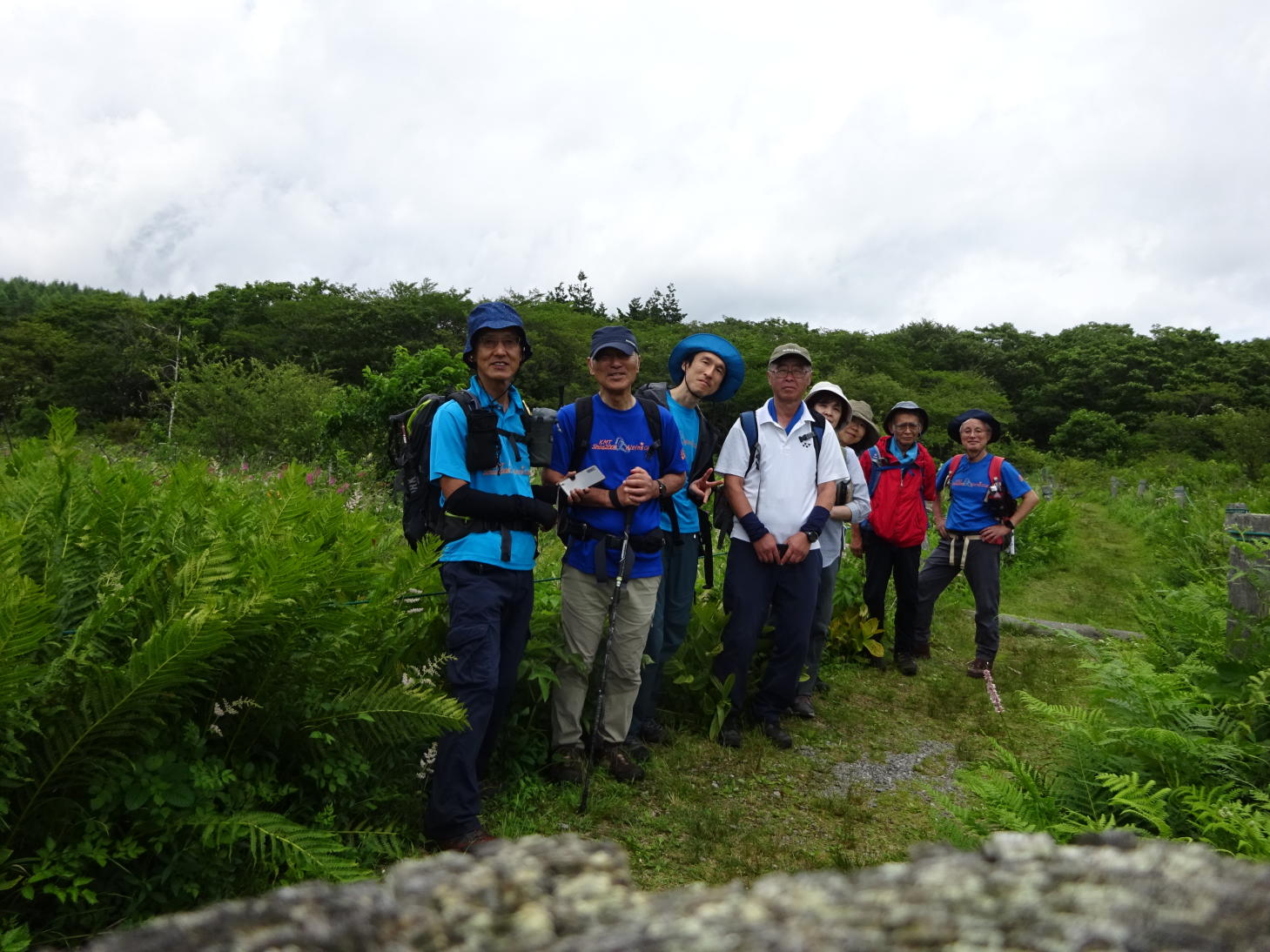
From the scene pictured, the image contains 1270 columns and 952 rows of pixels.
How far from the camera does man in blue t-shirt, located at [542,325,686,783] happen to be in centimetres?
407

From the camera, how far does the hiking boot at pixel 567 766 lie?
13.3 feet

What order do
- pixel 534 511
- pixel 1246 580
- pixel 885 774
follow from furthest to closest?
pixel 885 774
pixel 1246 580
pixel 534 511

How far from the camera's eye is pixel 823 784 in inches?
176

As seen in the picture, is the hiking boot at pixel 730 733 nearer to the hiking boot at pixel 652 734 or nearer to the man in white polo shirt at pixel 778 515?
the man in white polo shirt at pixel 778 515

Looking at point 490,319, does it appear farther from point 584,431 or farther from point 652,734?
point 652,734

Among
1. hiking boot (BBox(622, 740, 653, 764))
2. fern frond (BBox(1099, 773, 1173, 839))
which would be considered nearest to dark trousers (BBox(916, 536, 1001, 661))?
hiking boot (BBox(622, 740, 653, 764))

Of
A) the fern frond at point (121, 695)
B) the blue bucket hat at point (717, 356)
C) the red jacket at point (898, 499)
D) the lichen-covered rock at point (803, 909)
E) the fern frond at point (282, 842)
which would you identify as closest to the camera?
the lichen-covered rock at point (803, 909)

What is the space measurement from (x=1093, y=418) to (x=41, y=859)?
2171 inches

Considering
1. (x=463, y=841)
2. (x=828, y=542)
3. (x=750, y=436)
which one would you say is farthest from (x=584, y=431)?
(x=828, y=542)

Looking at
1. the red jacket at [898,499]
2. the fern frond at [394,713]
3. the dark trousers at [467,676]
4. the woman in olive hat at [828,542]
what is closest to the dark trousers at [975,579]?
the red jacket at [898,499]

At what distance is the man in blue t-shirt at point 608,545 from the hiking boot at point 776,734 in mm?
1062

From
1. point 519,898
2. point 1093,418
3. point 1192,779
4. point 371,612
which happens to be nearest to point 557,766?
point 371,612

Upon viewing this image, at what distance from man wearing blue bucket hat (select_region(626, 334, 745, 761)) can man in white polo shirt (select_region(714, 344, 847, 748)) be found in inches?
7.3

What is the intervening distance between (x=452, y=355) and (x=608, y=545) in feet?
62.0
